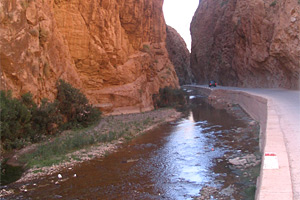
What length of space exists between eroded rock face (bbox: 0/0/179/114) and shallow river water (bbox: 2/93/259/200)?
5656 millimetres

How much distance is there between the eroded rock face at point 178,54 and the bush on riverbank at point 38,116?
209 ft

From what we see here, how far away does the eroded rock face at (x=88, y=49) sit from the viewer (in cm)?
1309

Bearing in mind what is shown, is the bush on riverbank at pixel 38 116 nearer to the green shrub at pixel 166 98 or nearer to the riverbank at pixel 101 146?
the riverbank at pixel 101 146

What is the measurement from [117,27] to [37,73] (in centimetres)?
1177

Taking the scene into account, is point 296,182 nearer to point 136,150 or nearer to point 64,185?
point 64,185

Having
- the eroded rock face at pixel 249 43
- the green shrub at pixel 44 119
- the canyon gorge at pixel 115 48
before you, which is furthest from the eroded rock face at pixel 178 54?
the green shrub at pixel 44 119

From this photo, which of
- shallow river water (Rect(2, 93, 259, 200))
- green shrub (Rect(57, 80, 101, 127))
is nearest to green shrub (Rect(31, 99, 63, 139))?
green shrub (Rect(57, 80, 101, 127))

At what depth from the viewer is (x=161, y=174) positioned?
350 inches

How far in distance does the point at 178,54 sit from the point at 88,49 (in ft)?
221

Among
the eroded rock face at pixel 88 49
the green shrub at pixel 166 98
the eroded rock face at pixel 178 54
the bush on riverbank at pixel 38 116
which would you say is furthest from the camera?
the eroded rock face at pixel 178 54

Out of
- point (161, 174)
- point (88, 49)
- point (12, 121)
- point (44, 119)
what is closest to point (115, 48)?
point (88, 49)

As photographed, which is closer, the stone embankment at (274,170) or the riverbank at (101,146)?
the stone embankment at (274,170)

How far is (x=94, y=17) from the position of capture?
21.6m

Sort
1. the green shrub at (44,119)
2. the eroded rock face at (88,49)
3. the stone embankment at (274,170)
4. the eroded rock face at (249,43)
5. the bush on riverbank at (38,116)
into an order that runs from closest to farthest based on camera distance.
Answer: the stone embankment at (274,170) < the bush on riverbank at (38,116) < the eroded rock face at (88,49) < the green shrub at (44,119) < the eroded rock face at (249,43)
